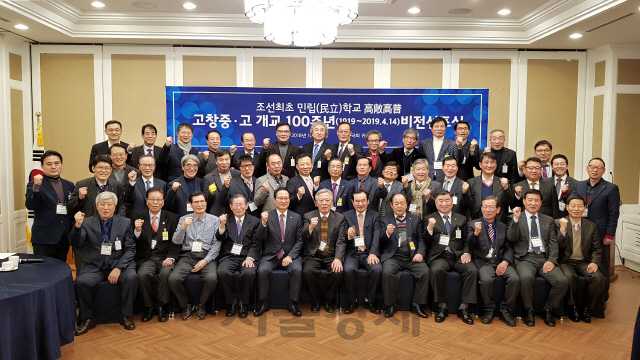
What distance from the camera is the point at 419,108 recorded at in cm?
710

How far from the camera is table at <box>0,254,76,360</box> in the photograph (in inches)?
115

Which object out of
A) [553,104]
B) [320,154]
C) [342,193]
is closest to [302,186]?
[342,193]

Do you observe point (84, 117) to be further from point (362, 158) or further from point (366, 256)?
point (366, 256)

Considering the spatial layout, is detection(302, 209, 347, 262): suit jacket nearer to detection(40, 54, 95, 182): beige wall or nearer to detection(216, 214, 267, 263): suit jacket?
detection(216, 214, 267, 263): suit jacket

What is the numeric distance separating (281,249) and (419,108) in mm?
3582

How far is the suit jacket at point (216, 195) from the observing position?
16.6ft

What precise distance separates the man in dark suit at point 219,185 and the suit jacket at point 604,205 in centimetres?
407

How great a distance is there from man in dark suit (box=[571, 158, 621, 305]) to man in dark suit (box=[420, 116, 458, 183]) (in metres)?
1.50

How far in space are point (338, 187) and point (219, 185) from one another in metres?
1.38

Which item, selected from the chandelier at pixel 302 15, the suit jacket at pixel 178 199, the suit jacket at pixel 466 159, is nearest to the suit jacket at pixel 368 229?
the suit jacket at pixel 466 159

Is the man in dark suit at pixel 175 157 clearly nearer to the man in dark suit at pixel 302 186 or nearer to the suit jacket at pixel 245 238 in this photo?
the suit jacket at pixel 245 238

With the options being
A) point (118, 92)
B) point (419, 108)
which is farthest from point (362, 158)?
point (118, 92)

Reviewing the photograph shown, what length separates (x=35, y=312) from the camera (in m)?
3.08

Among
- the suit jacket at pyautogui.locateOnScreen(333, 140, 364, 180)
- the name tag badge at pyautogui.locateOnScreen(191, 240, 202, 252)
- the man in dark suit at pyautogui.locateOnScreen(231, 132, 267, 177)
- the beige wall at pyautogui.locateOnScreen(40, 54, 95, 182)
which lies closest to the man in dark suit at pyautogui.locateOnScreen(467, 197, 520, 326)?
the suit jacket at pyautogui.locateOnScreen(333, 140, 364, 180)
